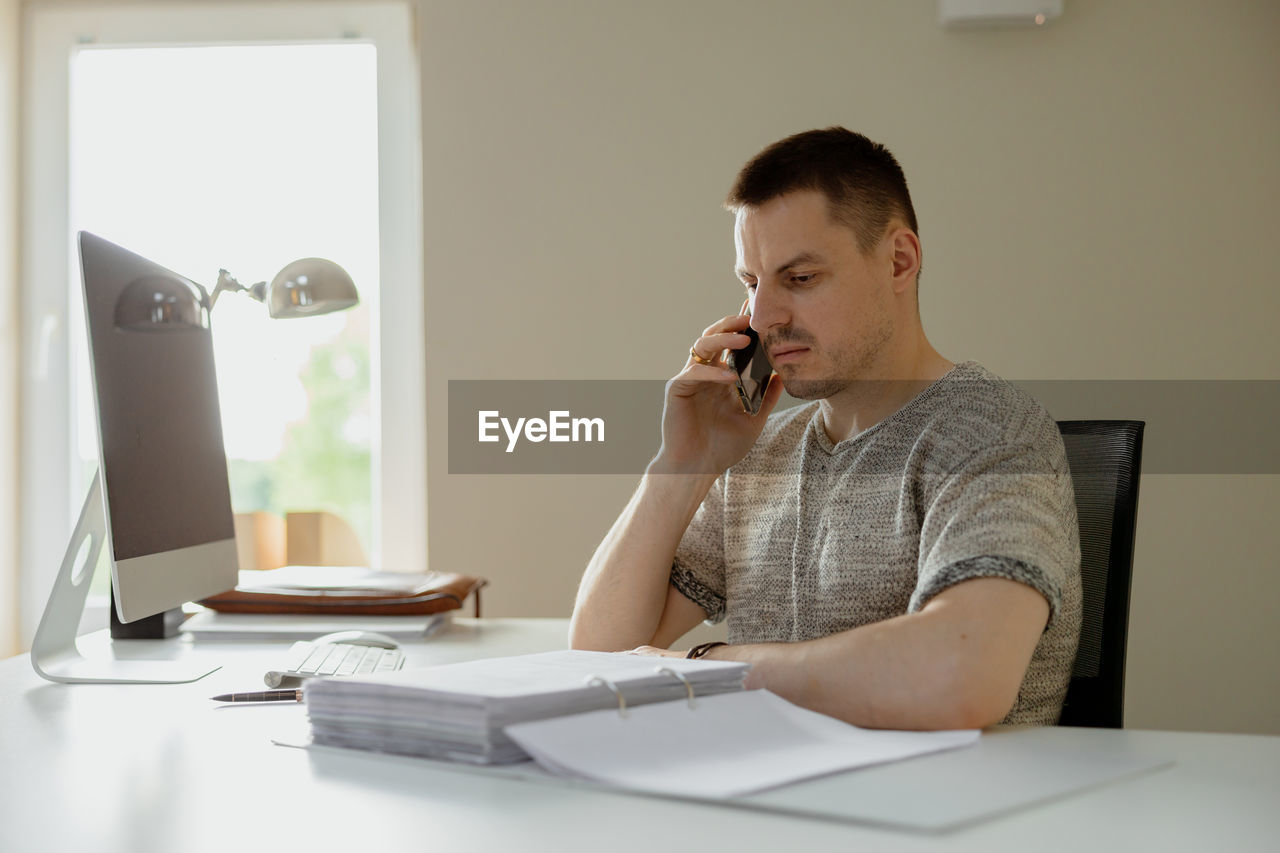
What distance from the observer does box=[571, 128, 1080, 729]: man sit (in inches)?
40.9

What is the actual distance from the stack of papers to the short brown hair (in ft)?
2.40

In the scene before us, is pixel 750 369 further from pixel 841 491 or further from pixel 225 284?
pixel 225 284

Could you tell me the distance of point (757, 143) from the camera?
104 inches

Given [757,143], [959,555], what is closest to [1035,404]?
[959,555]

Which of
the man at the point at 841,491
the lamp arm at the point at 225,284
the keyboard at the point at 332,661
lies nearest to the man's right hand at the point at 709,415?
the man at the point at 841,491

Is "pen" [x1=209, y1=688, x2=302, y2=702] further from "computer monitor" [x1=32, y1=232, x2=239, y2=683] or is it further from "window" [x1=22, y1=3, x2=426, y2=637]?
"window" [x1=22, y1=3, x2=426, y2=637]

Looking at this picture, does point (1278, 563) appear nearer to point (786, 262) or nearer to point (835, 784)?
point (786, 262)

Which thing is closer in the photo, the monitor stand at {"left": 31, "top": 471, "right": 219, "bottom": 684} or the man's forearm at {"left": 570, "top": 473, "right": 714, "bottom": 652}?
the monitor stand at {"left": 31, "top": 471, "right": 219, "bottom": 684}

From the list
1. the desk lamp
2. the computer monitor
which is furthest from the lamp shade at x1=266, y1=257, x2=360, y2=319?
the computer monitor

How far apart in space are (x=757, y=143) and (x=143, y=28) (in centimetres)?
165

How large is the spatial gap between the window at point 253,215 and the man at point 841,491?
1.40m

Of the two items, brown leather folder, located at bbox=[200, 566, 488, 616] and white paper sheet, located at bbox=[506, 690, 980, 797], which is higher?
white paper sheet, located at bbox=[506, 690, 980, 797]

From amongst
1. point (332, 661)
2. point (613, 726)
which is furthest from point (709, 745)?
point (332, 661)

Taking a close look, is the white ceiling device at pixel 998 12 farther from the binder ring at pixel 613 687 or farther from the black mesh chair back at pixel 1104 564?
the binder ring at pixel 613 687
